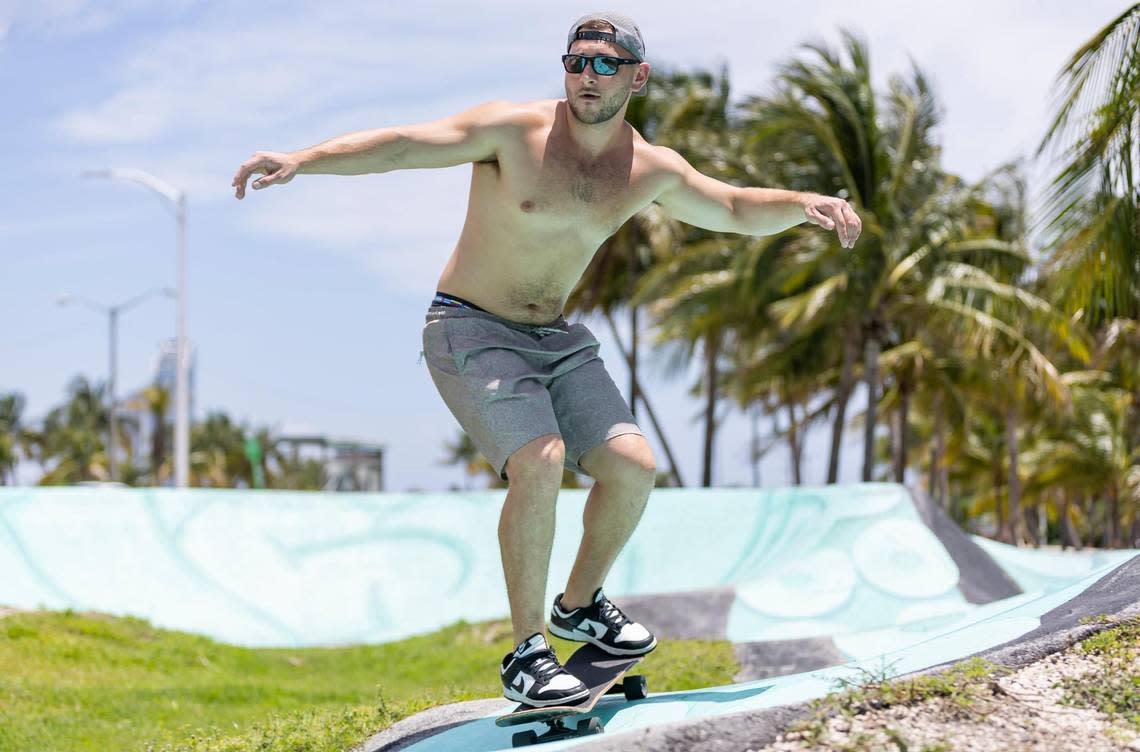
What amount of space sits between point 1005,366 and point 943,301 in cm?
422

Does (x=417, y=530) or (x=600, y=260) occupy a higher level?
(x=600, y=260)

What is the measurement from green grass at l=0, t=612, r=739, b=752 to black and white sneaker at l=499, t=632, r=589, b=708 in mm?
1165

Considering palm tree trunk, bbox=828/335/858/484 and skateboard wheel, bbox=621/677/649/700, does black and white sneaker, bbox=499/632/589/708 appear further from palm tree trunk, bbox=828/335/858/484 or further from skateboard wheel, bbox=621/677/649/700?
palm tree trunk, bbox=828/335/858/484

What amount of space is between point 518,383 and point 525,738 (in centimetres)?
124

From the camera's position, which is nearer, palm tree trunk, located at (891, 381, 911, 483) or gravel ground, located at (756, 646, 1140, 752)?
gravel ground, located at (756, 646, 1140, 752)

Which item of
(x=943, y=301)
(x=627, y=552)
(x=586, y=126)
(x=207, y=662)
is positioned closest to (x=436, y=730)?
(x=586, y=126)

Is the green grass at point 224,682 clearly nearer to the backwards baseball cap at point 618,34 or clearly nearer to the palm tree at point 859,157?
the backwards baseball cap at point 618,34

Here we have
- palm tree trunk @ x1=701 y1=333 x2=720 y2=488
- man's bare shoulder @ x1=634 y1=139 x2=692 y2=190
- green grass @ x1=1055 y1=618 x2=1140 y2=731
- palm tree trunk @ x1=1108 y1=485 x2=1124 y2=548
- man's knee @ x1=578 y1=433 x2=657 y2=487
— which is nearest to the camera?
green grass @ x1=1055 y1=618 x2=1140 y2=731

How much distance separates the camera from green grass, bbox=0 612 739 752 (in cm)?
549

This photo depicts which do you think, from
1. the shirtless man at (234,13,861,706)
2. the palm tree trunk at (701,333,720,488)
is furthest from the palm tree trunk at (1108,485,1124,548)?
the shirtless man at (234,13,861,706)

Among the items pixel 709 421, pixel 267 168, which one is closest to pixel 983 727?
pixel 267 168

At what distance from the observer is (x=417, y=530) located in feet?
51.9

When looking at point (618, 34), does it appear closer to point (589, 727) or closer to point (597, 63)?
point (597, 63)

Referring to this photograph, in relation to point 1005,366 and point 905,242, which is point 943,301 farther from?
point 1005,366
